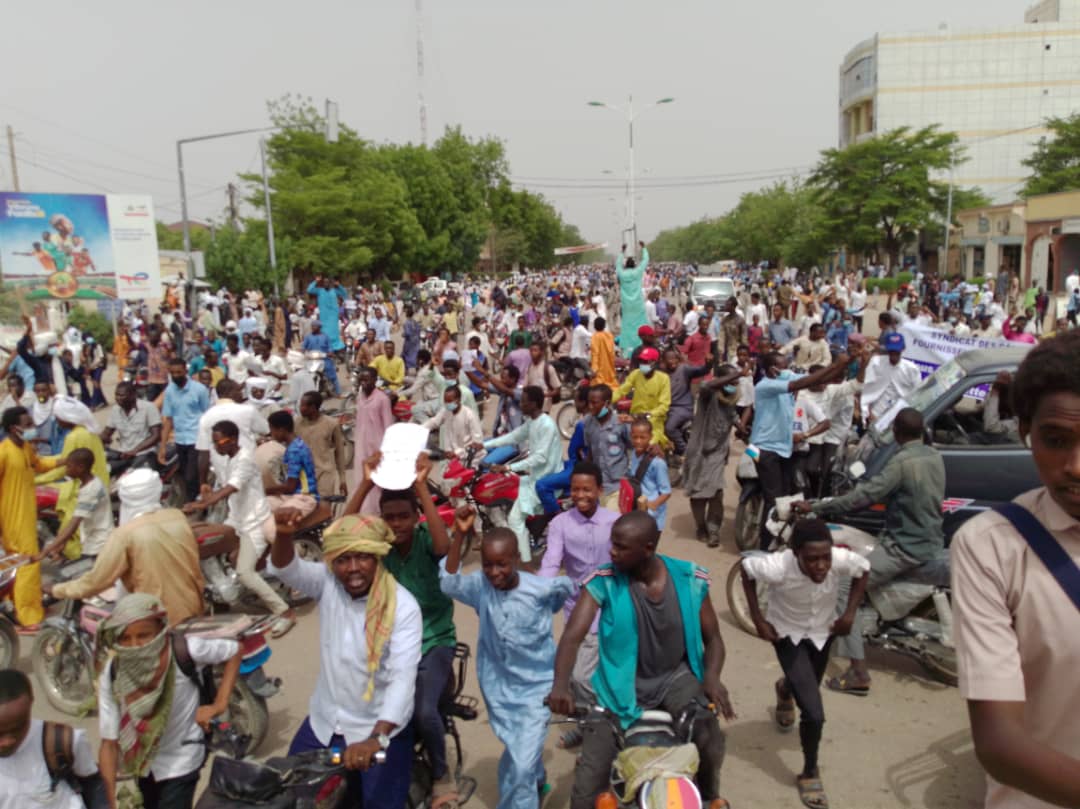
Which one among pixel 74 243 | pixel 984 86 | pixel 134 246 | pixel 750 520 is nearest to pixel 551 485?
pixel 750 520

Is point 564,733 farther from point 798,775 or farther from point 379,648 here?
point 379,648

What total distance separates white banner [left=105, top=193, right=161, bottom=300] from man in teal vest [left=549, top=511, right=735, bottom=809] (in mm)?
25871

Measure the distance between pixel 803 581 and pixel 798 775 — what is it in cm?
100

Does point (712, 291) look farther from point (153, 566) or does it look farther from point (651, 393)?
point (153, 566)

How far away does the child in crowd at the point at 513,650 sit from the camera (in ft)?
12.1

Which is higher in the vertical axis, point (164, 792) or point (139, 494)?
point (139, 494)

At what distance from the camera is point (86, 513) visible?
5.89 meters

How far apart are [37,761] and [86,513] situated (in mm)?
3328

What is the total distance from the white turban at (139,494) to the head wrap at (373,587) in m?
2.36

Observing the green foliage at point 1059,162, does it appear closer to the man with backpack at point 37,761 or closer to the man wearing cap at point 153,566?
the man wearing cap at point 153,566

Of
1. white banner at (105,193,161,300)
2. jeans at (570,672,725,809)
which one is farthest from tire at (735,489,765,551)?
white banner at (105,193,161,300)

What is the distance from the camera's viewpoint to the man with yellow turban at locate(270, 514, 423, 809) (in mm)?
3340

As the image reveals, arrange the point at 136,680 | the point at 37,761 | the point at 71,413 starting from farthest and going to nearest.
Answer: the point at 71,413
the point at 136,680
the point at 37,761

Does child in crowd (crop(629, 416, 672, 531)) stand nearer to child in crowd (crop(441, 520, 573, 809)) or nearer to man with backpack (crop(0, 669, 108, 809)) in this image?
child in crowd (crop(441, 520, 573, 809))
